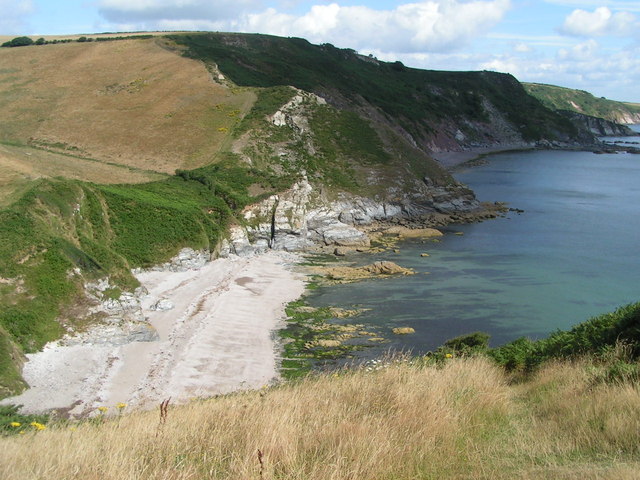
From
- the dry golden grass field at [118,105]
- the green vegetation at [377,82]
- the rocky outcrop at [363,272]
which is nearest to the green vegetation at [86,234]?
the dry golden grass field at [118,105]

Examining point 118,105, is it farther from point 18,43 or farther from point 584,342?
point 584,342

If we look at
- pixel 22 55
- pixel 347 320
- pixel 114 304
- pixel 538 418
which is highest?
pixel 22 55

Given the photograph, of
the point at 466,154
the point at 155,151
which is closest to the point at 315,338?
the point at 155,151

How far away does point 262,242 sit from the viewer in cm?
5750

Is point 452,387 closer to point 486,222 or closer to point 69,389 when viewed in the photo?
point 69,389

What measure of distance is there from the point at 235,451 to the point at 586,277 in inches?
1772

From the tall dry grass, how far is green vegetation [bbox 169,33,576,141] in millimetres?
83546

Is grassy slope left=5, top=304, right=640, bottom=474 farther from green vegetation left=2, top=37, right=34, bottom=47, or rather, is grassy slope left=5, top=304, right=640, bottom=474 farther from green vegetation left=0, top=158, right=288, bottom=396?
green vegetation left=2, top=37, right=34, bottom=47

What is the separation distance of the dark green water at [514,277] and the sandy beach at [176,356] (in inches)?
217

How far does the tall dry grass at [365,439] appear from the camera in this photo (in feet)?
22.7

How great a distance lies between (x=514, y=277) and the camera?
47.4 metres

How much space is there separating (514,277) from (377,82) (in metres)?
111

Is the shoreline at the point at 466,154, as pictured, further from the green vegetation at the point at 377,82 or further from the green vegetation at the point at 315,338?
the green vegetation at the point at 315,338

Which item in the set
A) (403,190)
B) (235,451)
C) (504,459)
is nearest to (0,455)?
(235,451)
